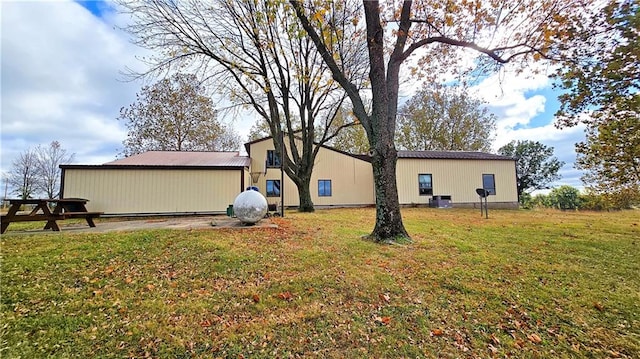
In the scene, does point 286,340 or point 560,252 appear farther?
point 560,252

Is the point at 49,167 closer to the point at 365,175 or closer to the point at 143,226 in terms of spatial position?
the point at 143,226

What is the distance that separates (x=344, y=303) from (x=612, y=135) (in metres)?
9.45

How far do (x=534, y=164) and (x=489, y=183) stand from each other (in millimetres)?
12945

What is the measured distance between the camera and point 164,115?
70.5ft

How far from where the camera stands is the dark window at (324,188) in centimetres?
1803

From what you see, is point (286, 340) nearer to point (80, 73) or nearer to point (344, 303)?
point (344, 303)

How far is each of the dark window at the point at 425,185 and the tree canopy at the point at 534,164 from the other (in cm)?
1405

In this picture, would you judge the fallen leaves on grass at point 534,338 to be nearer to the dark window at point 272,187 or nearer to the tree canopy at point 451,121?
the dark window at point 272,187

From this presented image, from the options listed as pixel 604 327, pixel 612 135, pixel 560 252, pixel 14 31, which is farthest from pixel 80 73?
pixel 612 135

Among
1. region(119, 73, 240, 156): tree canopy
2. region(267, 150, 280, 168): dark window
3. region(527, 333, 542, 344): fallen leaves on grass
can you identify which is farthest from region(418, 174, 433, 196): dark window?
region(119, 73, 240, 156): tree canopy

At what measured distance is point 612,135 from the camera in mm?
7586

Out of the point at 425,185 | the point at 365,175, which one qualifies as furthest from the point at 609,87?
the point at 365,175

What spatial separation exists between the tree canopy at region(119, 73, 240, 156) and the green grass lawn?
1776 cm

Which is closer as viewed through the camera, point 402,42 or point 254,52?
point 402,42
